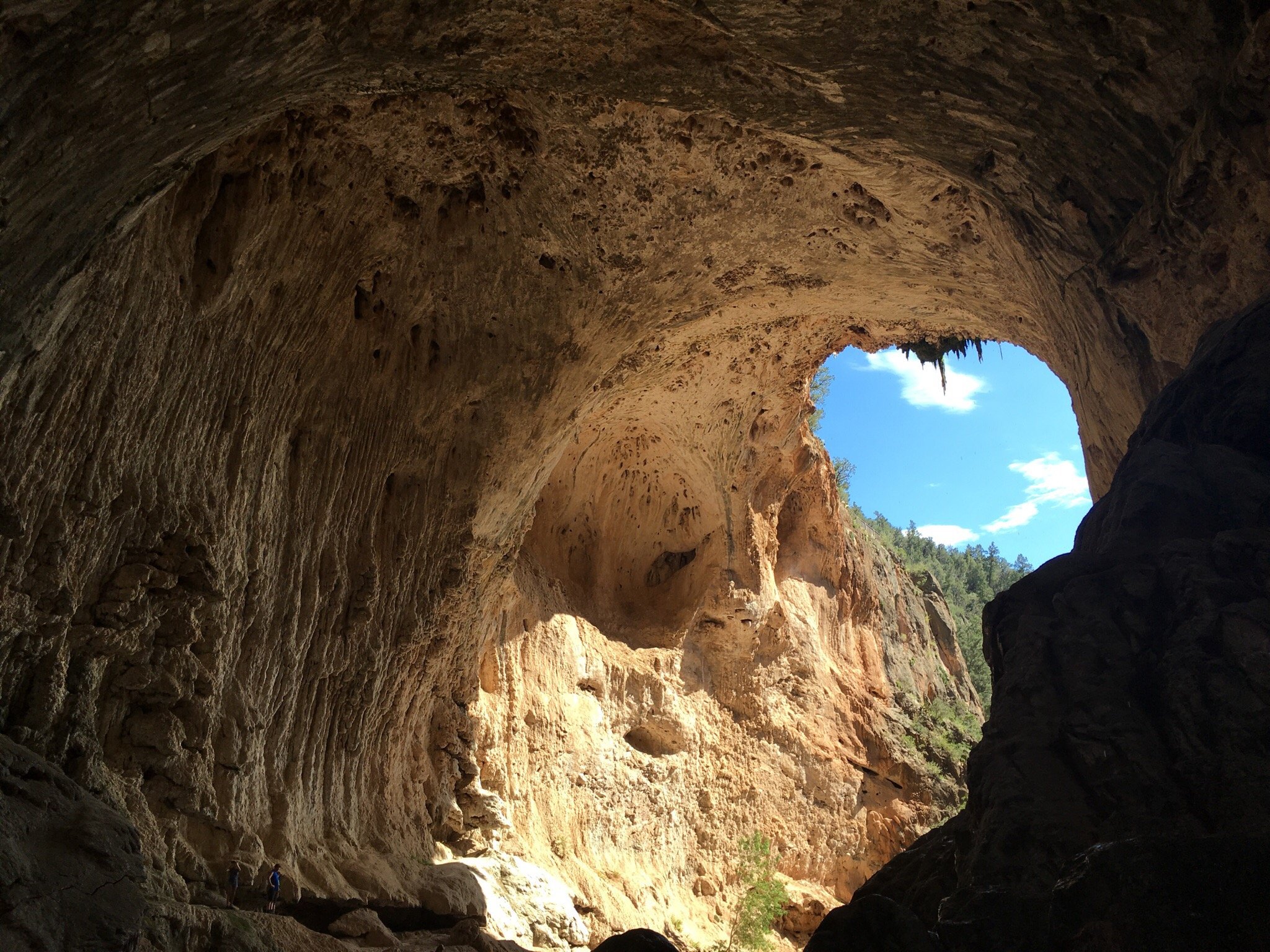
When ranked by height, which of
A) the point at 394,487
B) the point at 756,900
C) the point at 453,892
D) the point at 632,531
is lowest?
the point at 453,892

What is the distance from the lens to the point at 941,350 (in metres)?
15.1

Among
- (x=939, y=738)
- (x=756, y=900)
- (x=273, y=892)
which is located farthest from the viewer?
(x=939, y=738)

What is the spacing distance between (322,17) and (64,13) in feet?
5.47

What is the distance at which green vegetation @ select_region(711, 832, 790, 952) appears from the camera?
13781mm

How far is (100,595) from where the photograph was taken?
21.6ft

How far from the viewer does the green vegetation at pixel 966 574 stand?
32.9 m

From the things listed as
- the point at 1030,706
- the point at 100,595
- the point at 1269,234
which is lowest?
the point at 1030,706

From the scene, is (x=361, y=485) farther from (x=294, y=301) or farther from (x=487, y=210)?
(x=487, y=210)

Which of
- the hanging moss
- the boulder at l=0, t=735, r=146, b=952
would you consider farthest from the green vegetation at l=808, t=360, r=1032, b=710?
the boulder at l=0, t=735, r=146, b=952

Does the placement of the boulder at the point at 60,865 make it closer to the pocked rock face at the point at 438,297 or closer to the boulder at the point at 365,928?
the pocked rock face at the point at 438,297

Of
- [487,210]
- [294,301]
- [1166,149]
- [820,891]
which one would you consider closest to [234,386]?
[294,301]

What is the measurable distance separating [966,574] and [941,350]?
133 ft

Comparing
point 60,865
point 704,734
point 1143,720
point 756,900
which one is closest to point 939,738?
point 704,734

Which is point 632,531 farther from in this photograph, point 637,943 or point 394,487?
point 637,943
